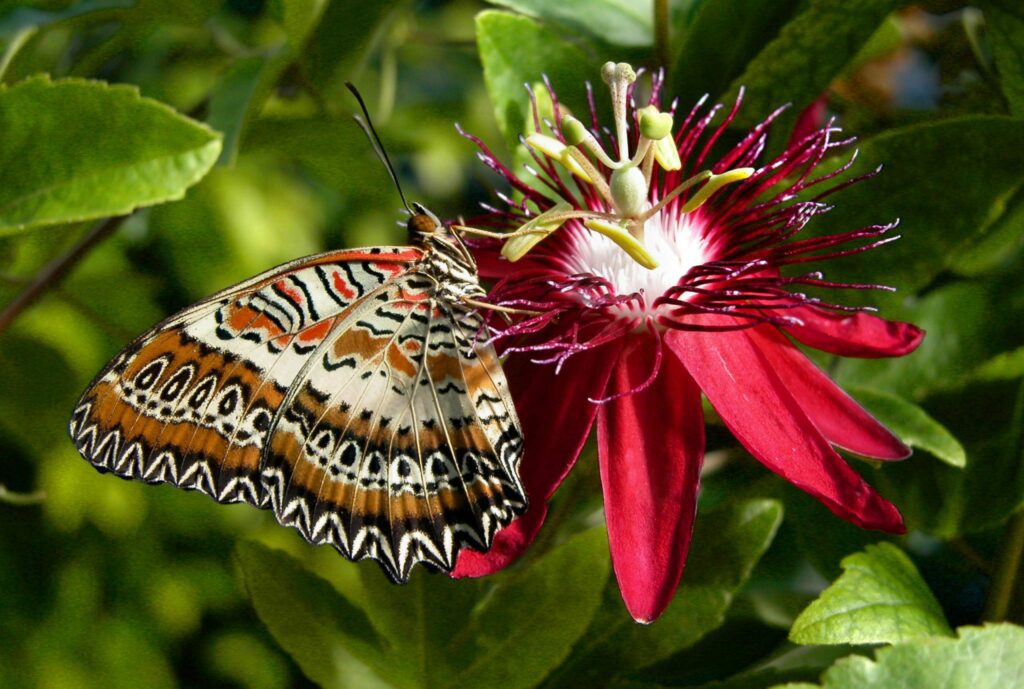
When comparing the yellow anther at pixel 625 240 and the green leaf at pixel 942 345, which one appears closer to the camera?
the yellow anther at pixel 625 240

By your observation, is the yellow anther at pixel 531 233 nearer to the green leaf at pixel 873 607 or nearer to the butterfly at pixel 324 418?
the butterfly at pixel 324 418

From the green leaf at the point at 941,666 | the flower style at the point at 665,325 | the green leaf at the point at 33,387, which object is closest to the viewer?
the green leaf at the point at 941,666

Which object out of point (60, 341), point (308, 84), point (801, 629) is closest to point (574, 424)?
point (801, 629)

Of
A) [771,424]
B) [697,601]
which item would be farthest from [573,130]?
[697,601]

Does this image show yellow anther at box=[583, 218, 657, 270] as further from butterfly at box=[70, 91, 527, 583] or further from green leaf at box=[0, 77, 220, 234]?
green leaf at box=[0, 77, 220, 234]

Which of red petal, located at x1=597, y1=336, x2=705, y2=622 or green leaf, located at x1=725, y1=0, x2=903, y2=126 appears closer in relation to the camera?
red petal, located at x1=597, y1=336, x2=705, y2=622

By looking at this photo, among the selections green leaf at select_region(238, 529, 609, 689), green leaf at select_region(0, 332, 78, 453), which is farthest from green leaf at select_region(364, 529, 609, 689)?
green leaf at select_region(0, 332, 78, 453)

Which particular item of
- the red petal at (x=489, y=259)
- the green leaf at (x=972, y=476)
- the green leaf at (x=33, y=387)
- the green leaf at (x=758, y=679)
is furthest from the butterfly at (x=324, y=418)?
the green leaf at (x=33, y=387)
